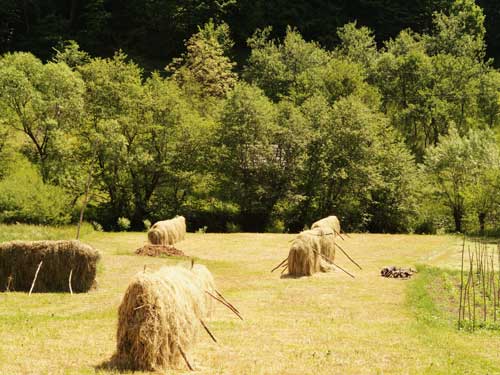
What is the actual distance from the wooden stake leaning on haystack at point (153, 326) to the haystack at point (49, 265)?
1105 centimetres

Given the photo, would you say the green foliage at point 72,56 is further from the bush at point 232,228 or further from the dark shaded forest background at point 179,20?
the bush at point 232,228

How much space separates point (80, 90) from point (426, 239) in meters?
31.3

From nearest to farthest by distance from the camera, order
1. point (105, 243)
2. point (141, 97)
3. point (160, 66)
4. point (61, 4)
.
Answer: point (105, 243), point (141, 97), point (160, 66), point (61, 4)

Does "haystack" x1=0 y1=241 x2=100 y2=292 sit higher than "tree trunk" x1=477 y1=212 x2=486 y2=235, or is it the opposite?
"tree trunk" x1=477 y1=212 x2=486 y2=235

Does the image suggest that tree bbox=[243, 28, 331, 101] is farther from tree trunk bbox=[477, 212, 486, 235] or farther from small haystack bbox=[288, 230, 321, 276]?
small haystack bbox=[288, 230, 321, 276]

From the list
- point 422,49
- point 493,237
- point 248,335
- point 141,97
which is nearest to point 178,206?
point 141,97

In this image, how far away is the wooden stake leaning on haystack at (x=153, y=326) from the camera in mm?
12430

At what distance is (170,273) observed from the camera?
1391 centimetres

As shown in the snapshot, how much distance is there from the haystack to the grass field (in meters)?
0.87

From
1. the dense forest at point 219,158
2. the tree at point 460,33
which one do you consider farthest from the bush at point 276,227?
the tree at point 460,33

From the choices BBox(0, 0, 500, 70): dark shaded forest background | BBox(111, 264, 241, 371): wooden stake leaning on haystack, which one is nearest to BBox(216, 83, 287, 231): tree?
BBox(111, 264, 241, 371): wooden stake leaning on haystack

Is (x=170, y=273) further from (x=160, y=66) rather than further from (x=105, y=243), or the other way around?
(x=160, y=66)

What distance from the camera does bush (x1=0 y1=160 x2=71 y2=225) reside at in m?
43.3

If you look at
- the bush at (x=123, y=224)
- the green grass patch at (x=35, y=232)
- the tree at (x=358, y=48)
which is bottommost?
the green grass patch at (x=35, y=232)
